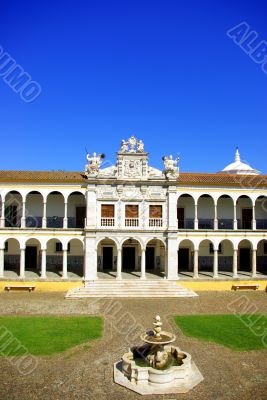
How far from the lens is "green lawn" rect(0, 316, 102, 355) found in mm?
13645

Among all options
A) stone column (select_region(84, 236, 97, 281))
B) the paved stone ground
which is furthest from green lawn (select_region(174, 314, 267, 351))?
stone column (select_region(84, 236, 97, 281))

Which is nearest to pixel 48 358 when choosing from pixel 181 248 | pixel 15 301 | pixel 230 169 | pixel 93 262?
pixel 15 301

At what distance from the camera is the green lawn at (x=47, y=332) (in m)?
13.6

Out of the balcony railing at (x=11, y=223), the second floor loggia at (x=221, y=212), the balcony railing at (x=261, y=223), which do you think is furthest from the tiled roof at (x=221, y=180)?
the balcony railing at (x=11, y=223)

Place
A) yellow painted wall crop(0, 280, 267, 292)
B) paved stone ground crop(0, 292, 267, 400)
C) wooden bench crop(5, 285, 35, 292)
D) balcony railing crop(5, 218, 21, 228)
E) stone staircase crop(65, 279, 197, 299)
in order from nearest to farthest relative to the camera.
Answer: paved stone ground crop(0, 292, 267, 400) < stone staircase crop(65, 279, 197, 299) < wooden bench crop(5, 285, 35, 292) < yellow painted wall crop(0, 280, 267, 292) < balcony railing crop(5, 218, 21, 228)

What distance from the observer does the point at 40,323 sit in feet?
54.8

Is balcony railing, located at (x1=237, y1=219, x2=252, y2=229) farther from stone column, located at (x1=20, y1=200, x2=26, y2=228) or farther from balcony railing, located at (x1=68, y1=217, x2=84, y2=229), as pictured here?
stone column, located at (x1=20, y1=200, x2=26, y2=228)

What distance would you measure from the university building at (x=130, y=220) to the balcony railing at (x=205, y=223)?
0.27 ft

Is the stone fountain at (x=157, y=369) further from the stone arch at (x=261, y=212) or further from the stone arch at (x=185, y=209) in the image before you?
the stone arch at (x=261, y=212)

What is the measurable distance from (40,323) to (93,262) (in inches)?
366

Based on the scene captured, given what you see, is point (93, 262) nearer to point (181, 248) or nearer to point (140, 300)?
point (140, 300)

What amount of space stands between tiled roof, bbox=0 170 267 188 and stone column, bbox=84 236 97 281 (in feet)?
14.6

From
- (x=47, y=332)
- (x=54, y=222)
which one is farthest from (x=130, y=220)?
(x=47, y=332)

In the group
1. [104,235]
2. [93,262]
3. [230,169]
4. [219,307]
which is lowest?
[219,307]
